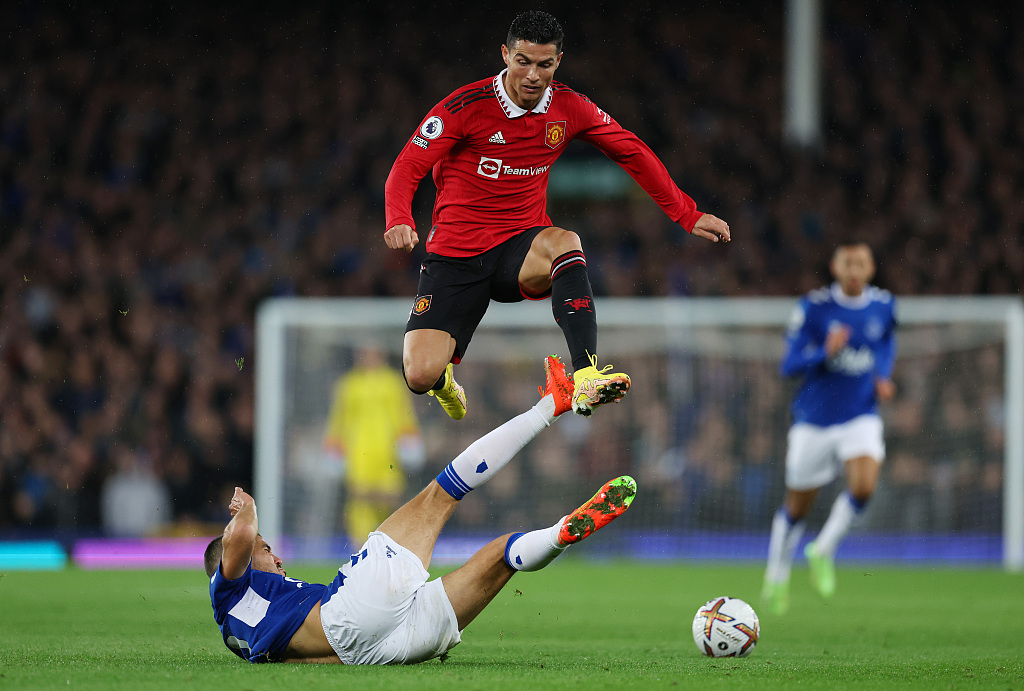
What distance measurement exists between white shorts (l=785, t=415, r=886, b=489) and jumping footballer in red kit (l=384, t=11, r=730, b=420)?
3.84 meters

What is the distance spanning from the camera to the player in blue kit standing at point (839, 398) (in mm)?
9391

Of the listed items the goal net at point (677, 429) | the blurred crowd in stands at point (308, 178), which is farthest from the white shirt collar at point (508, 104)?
the blurred crowd in stands at point (308, 178)

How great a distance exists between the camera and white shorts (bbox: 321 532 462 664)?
4988 millimetres

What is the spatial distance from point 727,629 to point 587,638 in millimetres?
1353

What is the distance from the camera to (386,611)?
4984 millimetres

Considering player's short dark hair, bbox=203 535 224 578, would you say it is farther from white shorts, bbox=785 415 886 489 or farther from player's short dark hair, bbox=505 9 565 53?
white shorts, bbox=785 415 886 489

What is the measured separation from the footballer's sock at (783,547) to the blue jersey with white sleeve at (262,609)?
4772 millimetres

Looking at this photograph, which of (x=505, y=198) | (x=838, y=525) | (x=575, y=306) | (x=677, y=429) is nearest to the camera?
(x=575, y=306)

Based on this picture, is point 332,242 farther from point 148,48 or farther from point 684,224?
point 684,224

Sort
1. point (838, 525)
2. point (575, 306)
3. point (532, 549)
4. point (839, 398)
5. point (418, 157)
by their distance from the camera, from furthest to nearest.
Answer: point (839, 398)
point (838, 525)
point (418, 157)
point (575, 306)
point (532, 549)

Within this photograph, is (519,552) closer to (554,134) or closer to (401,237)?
(401,237)

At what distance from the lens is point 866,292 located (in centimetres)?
963

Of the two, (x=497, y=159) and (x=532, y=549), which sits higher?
(x=497, y=159)

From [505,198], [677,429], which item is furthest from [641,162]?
[677,429]
